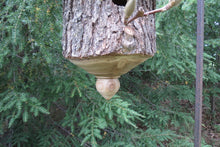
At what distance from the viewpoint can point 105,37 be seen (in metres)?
0.71

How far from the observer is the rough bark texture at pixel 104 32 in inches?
27.7

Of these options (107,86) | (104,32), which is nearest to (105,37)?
(104,32)

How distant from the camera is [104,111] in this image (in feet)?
5.91

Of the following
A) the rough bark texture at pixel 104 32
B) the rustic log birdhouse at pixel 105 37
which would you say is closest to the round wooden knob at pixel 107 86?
the rustic log birdhouse at pixel 105 37

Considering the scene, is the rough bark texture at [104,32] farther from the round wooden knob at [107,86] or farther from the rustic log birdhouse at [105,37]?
the round wooden knob at [107,86]

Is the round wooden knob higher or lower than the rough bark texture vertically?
lower

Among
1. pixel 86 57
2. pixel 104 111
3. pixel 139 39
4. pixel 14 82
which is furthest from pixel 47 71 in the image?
pixel 139 39

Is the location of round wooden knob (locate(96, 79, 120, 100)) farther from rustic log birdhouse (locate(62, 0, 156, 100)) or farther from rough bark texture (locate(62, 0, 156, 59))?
rough bark texture (locate(62, 0, 156, 59))

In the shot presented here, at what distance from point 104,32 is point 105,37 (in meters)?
0.02

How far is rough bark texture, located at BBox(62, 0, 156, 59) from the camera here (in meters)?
0.70

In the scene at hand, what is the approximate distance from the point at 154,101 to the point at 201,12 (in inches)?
87.8

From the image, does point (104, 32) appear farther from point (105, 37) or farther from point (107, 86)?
point (107, 86)

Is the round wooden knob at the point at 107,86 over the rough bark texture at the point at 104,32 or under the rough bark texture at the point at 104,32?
under

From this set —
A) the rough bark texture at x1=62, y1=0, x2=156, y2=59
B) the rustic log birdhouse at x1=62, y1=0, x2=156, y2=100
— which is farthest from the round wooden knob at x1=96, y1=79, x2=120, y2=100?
the rough bark texture at x1=62, y1=0, x2=156, y2=59
